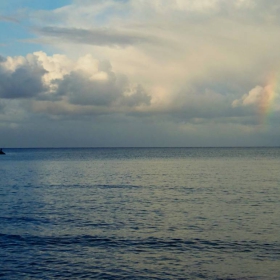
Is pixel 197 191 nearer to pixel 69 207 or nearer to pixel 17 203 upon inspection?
pixel 69 207

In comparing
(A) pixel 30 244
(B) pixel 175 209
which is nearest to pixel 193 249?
(A) pixel 30 244

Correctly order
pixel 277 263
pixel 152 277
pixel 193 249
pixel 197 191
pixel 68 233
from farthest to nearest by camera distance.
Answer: pixel 197 191 → pixel 68 233 → pixel 193 249 → pixel 277 263 → pixel 152 277

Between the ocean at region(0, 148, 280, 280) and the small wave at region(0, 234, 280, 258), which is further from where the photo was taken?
the small wave at region(0, 234, 280, 258)

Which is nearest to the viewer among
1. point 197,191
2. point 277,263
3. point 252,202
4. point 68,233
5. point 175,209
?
point 277,263

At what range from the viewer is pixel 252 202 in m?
50.4

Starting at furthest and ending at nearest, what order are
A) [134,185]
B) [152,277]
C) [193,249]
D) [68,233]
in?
[134,185] → [68,233] → [193,249] → [152,277]

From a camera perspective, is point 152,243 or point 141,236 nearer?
point 152,243

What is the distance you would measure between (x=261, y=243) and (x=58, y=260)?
15.6 m

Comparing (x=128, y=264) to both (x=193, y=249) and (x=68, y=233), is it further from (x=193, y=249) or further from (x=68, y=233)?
(x=68, y=233)

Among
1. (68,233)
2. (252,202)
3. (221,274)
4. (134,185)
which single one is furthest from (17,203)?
(221,274)

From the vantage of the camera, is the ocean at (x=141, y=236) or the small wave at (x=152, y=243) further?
the small wave at (x=152, y=243)

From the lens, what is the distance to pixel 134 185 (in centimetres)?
7294

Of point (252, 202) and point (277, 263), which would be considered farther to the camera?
point (252, 202)

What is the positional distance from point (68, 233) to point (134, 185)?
39318 millimetres
